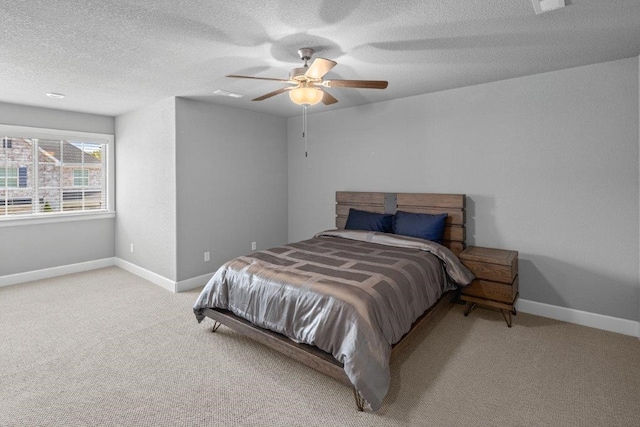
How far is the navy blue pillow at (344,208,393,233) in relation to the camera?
13.7 feet

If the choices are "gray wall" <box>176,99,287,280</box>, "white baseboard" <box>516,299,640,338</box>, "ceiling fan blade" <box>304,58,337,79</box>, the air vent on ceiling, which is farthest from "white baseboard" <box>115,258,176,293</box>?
the air vent on ceiling

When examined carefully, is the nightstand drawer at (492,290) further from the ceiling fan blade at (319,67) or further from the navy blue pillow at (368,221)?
the ceiling fan blade at (319,67)

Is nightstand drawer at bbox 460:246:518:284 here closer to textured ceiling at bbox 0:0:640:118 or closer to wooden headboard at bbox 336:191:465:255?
wooden headboard at bbox 336:191:465:255

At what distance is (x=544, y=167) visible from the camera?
346 centimetres

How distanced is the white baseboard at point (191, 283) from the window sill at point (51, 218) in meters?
2.11

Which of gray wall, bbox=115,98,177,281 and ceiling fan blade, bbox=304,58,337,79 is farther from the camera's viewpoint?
gray wall, bbox=115,98,177,281

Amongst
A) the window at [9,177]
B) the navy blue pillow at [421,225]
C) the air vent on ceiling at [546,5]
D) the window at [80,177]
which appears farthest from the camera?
→ the window at [80,177]

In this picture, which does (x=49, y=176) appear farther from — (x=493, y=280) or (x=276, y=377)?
(x=493, y=280)

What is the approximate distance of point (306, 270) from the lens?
2826 mm

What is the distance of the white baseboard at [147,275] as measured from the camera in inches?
174

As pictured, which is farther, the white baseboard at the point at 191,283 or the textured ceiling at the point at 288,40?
the white baseboard at the point at 191,283

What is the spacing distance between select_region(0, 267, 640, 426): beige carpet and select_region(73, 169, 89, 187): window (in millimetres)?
2239

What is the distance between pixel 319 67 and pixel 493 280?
2.52 meters

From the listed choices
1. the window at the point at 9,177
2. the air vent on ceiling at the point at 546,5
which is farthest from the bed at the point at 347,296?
the window at the point at 9,177
